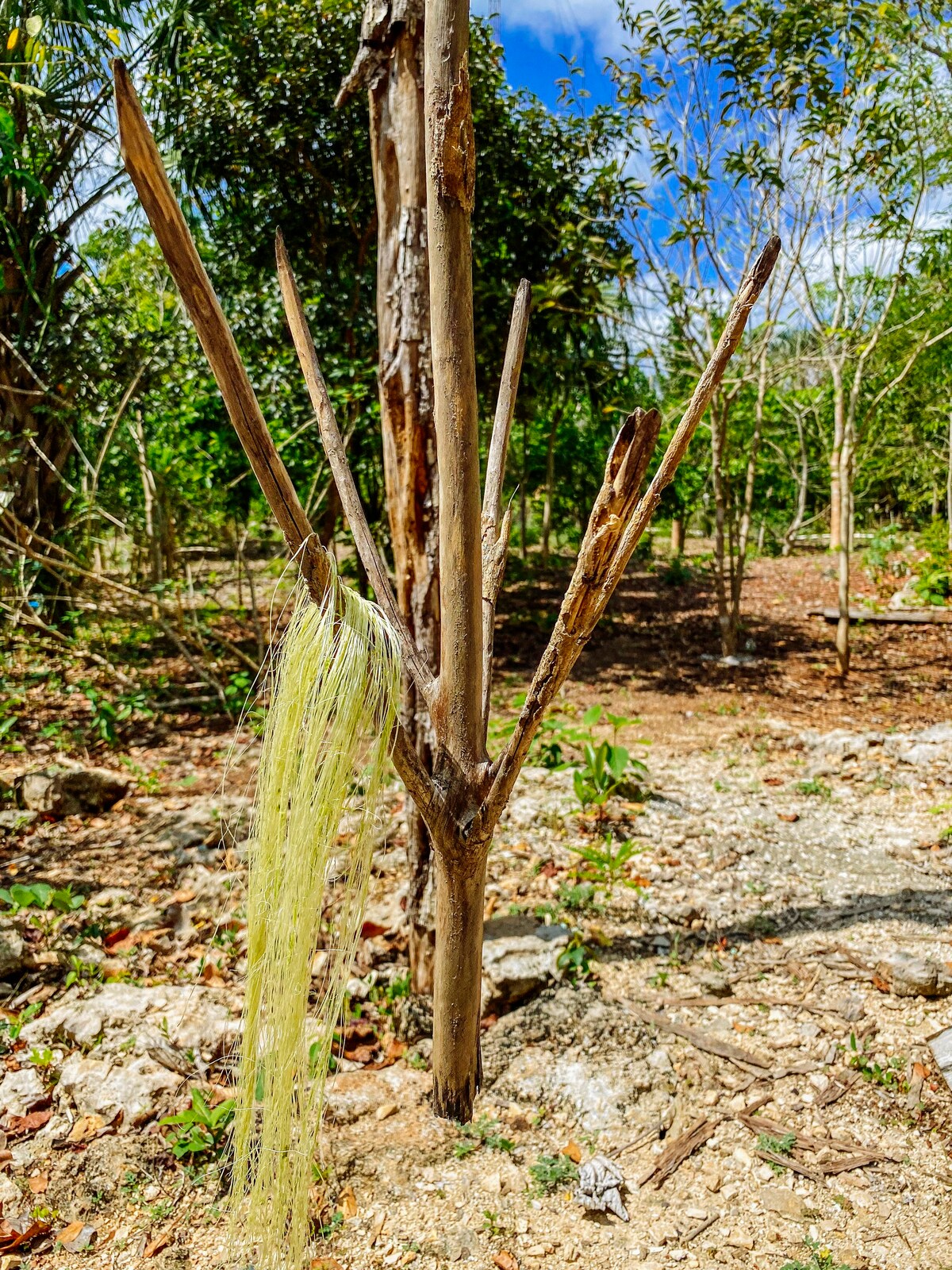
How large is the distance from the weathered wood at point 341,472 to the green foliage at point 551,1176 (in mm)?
1131

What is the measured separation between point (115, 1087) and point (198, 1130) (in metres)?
0.26

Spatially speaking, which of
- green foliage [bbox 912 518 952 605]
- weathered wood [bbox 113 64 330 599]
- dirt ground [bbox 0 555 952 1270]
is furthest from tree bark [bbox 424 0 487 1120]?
green foliage [bbox 912 518 952 605]

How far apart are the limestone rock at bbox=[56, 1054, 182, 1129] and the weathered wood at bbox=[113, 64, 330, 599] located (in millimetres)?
1384

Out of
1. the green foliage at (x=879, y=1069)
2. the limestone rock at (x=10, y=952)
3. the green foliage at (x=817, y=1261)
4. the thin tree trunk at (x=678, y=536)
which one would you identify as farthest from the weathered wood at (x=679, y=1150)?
the thin tree trunk at (x=678, y=536)

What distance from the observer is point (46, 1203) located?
162cm

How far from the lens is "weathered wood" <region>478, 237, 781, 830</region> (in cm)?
116

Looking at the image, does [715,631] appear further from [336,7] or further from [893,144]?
[336,7]

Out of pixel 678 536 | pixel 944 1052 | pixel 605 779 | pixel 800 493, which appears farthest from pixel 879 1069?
pixel 678 536

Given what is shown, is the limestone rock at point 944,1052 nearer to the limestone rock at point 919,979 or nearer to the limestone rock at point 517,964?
the limestone rock at point 919,979

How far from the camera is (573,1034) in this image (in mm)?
2174

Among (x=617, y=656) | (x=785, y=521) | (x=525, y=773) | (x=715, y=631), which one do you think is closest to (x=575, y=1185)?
(x=525, y=773)

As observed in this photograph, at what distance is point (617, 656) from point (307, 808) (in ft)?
18.7

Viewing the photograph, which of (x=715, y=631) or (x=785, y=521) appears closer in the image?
(x=715, y=631)

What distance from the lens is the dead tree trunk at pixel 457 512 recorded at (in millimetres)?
1104
